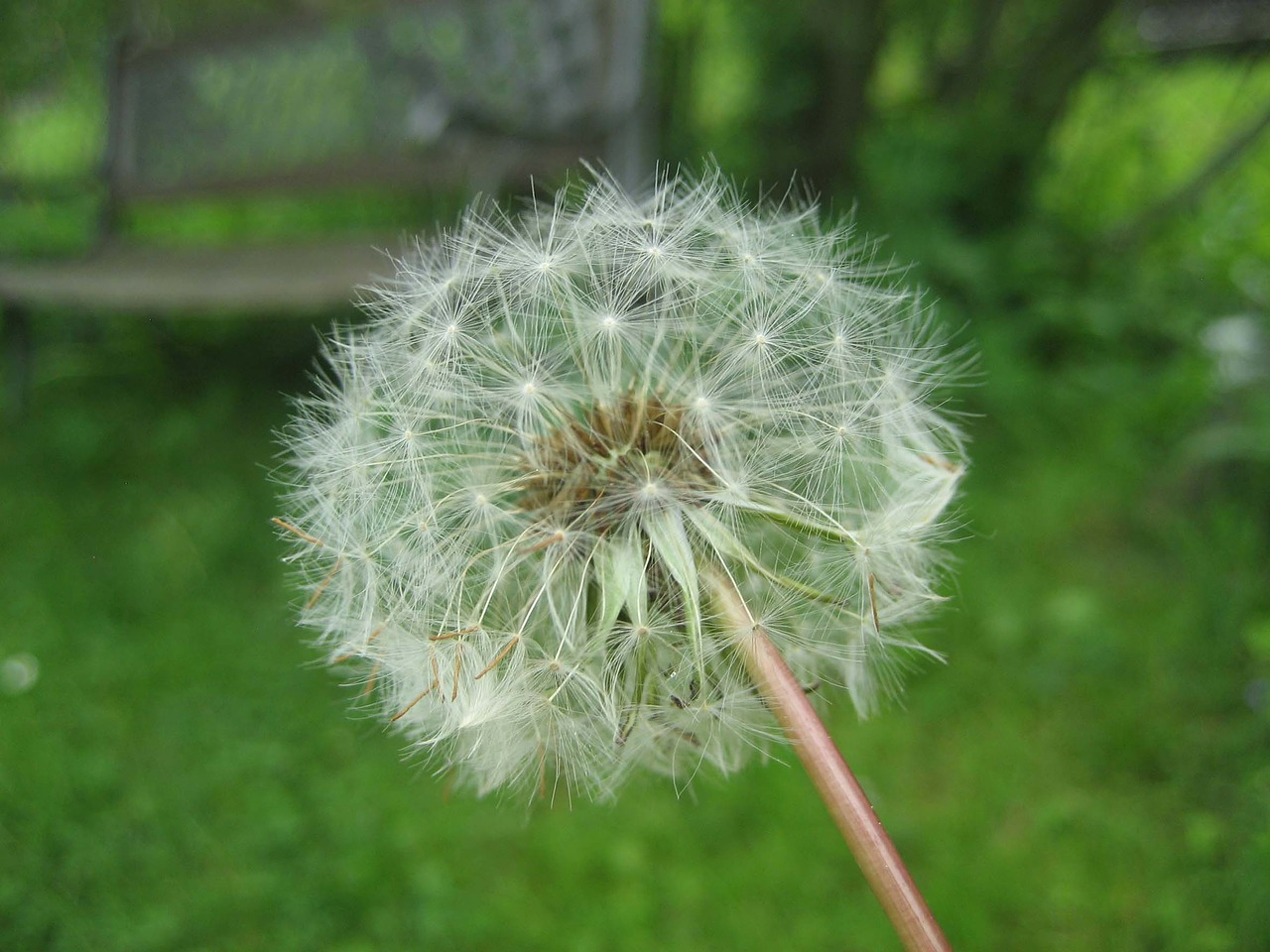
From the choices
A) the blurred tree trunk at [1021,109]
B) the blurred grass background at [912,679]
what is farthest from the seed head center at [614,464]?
the blurred tree trunk at [1021,109]

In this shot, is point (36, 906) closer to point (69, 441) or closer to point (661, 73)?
point (69, 441)

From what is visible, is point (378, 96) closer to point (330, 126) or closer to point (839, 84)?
point (330, 126)

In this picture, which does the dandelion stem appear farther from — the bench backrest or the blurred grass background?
the bench backrest

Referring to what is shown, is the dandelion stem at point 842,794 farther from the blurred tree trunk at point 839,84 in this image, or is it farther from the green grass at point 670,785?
the blurred tree trunk at point 839,84

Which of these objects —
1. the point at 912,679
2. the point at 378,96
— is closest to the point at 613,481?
the point at 912,679

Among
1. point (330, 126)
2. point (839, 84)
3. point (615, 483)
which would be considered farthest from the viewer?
point (839, 84)

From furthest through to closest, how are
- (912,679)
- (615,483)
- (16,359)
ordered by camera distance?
(16,359)
(912,679)
(615,483)
